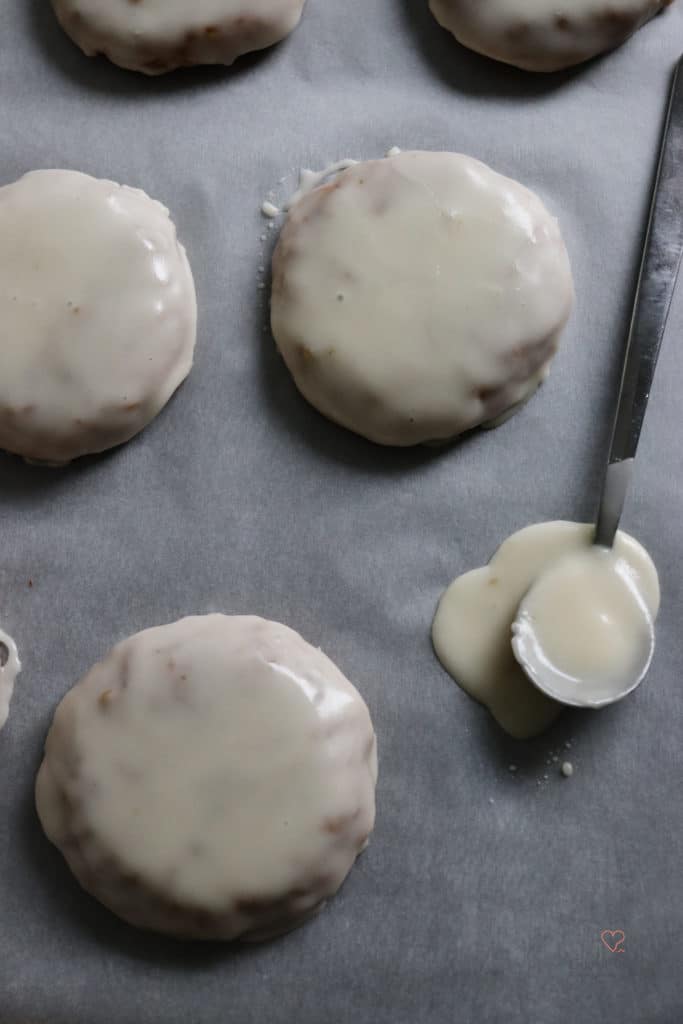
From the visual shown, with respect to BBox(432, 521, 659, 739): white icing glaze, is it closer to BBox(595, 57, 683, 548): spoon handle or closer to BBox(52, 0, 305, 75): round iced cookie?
BBox(595, 57, 683, 548): spoon handle

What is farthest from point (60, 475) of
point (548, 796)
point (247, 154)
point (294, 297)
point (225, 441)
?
point (548, 796)

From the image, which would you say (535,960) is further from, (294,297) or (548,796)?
(294,297)

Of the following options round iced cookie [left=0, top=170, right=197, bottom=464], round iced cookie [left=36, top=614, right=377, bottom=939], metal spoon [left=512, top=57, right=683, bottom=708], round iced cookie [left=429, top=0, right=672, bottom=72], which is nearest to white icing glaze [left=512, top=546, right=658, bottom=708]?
metal spoon [left=512, top=57, right=683, bottom=708]

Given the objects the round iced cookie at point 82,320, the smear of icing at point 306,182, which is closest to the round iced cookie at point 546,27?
the smear of icing at point 306,182

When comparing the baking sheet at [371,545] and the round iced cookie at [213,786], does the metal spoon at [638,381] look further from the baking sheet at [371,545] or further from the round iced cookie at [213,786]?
the round iced cookie at [213,786]

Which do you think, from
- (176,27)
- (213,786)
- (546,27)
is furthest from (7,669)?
(546,27)
